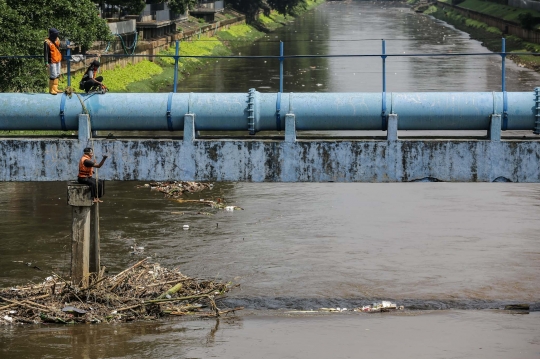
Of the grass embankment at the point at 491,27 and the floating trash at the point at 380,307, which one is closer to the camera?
the floating trash at the point at 380,307

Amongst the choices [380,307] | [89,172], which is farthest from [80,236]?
[380,307]

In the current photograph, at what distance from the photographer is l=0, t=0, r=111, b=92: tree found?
31.2 m

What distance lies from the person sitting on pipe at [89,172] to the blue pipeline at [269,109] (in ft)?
3.38

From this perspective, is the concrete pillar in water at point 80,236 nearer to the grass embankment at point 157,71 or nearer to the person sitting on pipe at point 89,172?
the person sitting on pipe at point 89,172

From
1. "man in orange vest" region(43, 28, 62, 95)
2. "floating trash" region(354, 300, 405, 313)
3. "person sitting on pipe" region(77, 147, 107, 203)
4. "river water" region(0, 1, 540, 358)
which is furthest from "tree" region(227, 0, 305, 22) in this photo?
"person sitting on pipe" region(77, 147, 107, 203)

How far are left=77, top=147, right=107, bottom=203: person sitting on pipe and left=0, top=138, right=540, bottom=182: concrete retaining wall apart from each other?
10.4 inches

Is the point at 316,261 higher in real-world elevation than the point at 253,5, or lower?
lower

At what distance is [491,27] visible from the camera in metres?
103

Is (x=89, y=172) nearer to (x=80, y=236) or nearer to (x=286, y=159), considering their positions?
(x=80, y=236)

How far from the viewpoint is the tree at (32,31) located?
31234 mm

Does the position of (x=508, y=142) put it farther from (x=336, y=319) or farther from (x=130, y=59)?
(x=130, y=59)

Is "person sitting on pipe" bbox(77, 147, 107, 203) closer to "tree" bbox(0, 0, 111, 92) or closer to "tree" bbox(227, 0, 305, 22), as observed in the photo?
"tree" bbox(0, 0, 111, 92)

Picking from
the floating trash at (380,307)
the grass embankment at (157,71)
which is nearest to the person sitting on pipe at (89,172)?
the floating trash at (380,307)

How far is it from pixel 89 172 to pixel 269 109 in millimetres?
3641
